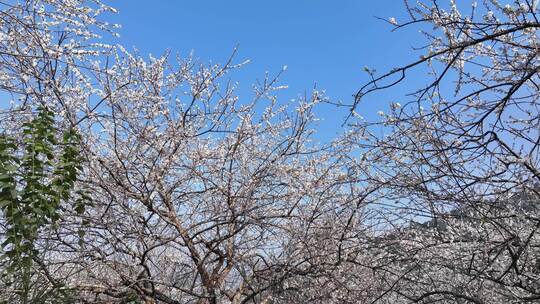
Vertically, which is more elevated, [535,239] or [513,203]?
[513,203]

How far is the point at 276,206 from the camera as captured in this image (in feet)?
16.6

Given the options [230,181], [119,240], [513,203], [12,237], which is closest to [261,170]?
[230,181]

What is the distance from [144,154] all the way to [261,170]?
1.28 metres

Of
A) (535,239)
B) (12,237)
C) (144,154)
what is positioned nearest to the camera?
(12,237)

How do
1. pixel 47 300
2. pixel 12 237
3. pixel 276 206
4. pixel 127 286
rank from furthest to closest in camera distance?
pixel 276 206 < pixel 127 286 < pixel 47 300 < pixel 12 237

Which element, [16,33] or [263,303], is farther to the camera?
[263,303]

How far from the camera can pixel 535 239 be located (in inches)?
142

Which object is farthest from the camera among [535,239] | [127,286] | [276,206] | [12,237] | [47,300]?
[276,206]

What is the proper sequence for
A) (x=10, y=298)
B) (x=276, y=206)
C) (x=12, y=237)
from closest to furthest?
(x=12, y=237), (x=10, y=298), (x=276, y=206)

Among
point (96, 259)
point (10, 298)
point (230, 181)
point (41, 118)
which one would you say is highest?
point (230, 181)

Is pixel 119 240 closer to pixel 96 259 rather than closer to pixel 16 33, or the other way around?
pixel 96 259

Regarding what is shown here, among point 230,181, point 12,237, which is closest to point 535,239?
point 230,181

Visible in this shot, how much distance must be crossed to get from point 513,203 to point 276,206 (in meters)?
2.35

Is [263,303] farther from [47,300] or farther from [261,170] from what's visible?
[47,300]
